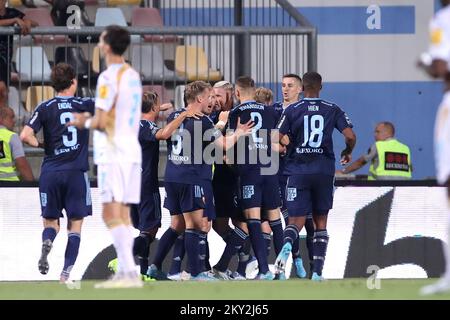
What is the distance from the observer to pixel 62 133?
1292 cm

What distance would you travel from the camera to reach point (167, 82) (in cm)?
1614

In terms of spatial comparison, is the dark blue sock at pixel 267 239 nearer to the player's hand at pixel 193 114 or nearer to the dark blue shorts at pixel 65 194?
the player's hand at pixel 193 114

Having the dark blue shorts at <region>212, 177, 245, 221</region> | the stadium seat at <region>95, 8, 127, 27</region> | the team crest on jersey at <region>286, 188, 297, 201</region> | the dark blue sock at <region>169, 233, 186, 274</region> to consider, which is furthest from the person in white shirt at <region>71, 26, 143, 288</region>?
the stadium seat at <region>95, 8, 127, 27</region>

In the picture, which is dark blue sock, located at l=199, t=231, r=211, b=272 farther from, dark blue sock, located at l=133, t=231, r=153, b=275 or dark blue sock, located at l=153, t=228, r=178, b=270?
dark blue sock, located at l=133, t=231, r=153, b=275

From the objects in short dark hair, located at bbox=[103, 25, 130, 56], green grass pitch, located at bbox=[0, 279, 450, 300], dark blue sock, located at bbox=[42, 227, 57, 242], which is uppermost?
short dark hair, located at bbox=[103, 25, 130, 56]

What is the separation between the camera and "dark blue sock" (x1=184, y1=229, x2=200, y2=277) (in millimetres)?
13516

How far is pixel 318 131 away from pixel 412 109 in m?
5.39

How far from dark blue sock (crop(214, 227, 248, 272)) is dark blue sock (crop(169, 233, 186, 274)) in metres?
0.42

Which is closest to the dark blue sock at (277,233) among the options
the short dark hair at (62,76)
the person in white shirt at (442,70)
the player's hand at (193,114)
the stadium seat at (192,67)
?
the player's hand at (193,114)

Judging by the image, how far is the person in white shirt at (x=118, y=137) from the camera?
10.4m

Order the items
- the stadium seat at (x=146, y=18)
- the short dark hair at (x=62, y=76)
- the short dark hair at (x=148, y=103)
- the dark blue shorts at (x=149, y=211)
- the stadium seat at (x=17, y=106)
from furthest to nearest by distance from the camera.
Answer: the stadium seat at (x=146, y=18) < the stadium seat at (x=17, y=106) < the dark blue shorts at (x=149, y=211) < the short dark hair at (x=148, y=103) < the short dark hair at (x=62, y=76)

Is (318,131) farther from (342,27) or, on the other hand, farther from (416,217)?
(342,27)

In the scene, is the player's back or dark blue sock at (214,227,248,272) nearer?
the player's back

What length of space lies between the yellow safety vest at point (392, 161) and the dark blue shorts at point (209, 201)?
2855 millimetres
